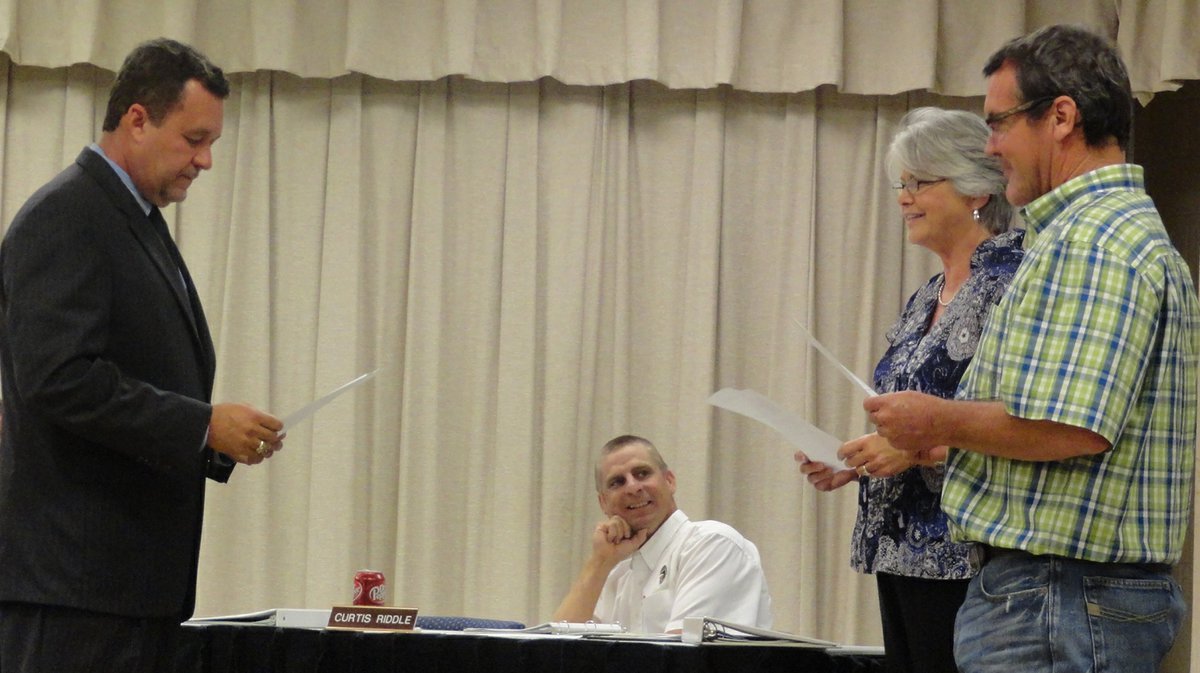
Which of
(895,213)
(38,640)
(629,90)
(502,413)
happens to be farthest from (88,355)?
(895,213)

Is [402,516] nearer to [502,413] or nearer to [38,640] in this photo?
[502,413]

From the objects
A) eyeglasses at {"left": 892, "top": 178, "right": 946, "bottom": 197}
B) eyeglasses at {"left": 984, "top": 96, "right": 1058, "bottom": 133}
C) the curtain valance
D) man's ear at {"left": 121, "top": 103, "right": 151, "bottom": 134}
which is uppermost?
the curtain valance

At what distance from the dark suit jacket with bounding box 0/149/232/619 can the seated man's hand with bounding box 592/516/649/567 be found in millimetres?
1605

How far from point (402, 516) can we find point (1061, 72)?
310 cm

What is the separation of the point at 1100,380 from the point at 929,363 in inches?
22.7

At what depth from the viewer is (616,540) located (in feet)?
11.5

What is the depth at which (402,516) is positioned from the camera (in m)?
4.37

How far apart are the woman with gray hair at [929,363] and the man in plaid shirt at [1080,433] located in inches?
9.2

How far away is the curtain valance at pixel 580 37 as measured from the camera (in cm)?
432

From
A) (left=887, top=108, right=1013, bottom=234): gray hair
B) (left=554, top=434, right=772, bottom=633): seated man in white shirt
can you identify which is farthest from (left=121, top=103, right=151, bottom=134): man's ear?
(left=554, top=434, right=772, bottom=633): seated man in white shirt

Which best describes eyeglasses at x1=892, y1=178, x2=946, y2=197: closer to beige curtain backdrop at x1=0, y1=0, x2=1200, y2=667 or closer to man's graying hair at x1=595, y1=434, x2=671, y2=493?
man's graying hair at x1=595, y1=434, x2=671, y2=493

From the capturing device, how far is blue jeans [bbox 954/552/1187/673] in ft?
5.03

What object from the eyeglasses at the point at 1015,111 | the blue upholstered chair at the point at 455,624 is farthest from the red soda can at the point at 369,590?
the eyeglasses at the point at 1015,111

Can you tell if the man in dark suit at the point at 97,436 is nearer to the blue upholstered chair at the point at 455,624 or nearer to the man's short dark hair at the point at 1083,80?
the blue upholstered chair at the point at 455,624
